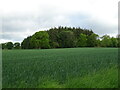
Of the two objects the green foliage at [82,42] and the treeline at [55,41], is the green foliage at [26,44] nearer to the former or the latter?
the treeline at [55,41]

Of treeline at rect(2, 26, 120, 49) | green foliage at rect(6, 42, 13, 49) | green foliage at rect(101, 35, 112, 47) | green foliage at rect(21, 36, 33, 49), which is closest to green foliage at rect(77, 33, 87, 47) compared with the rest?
treeline at rect(2, 26, 120, 49)

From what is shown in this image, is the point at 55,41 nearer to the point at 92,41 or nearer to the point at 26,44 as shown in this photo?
the point at 26,44

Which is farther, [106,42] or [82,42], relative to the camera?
[106,42]

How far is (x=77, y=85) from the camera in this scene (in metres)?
4.65

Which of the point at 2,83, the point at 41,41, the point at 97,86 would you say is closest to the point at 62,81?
the point at 97,86

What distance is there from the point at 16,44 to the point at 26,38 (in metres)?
6.22

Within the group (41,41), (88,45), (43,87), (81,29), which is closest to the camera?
(43,87)

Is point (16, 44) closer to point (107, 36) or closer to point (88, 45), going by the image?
point (88, 45)

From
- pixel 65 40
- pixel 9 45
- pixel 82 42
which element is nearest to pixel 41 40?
pixel 65 40

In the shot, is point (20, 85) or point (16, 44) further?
point (16, 44)

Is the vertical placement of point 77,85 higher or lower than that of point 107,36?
lower

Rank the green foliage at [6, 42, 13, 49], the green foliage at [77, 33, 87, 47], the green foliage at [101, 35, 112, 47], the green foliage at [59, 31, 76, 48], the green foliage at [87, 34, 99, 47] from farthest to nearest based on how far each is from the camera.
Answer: the green foliage at [101, 35, 112, 47] < the green foliage at [87, 34, 99, 47] < the green foliage at [77, 33, 87, 47] < the green foliage at [59, 31, 76, 48] < the green foliage at [6, 42, 13, 49]

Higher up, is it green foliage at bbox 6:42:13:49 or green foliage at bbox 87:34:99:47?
green foliage at bbox 87:34:99:47

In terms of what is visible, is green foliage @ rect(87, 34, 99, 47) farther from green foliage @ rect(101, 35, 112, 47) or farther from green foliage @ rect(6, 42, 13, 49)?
green foliage @ rect(6, 42, 13, 49)
